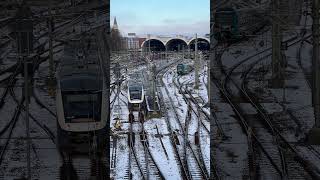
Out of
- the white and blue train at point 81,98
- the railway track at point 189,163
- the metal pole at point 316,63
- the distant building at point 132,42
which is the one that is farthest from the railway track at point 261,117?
the distant building at point 132,42

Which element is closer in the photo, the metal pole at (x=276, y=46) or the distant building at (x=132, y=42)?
the metal pole at (x=276, y=46)

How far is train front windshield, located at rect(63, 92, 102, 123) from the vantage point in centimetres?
562

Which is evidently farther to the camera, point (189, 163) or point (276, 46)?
point (189, 163)

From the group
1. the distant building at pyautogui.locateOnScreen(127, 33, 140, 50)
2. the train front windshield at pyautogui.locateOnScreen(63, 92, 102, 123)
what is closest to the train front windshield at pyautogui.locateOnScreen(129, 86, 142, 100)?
the distant building at pyautogui.locateOnScreen(127, 33, 140, 50)

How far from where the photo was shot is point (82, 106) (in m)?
5.67

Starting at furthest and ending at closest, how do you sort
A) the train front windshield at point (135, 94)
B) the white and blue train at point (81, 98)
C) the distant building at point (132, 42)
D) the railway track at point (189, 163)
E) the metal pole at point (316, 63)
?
the train front windshield at point (135, 94)
the distant building at point (132, 42)
the railway track at point (189, 163)
the white and blue train at point (81, 98)
the metal pole at point (316, 63)

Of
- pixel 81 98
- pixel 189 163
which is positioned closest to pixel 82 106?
pixel 81 98

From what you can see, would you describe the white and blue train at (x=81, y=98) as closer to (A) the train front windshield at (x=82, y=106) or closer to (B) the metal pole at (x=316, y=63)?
(A) the train front windshield at (x=82, y=106)

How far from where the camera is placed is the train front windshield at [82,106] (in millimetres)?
5621

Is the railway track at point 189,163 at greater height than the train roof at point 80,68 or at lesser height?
lesser

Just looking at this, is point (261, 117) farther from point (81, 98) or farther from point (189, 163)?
point (189, 163)

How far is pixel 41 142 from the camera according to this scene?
5.64 meters

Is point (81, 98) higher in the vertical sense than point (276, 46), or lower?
lower

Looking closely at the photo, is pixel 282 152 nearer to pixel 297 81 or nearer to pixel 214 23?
pixel 297 81
